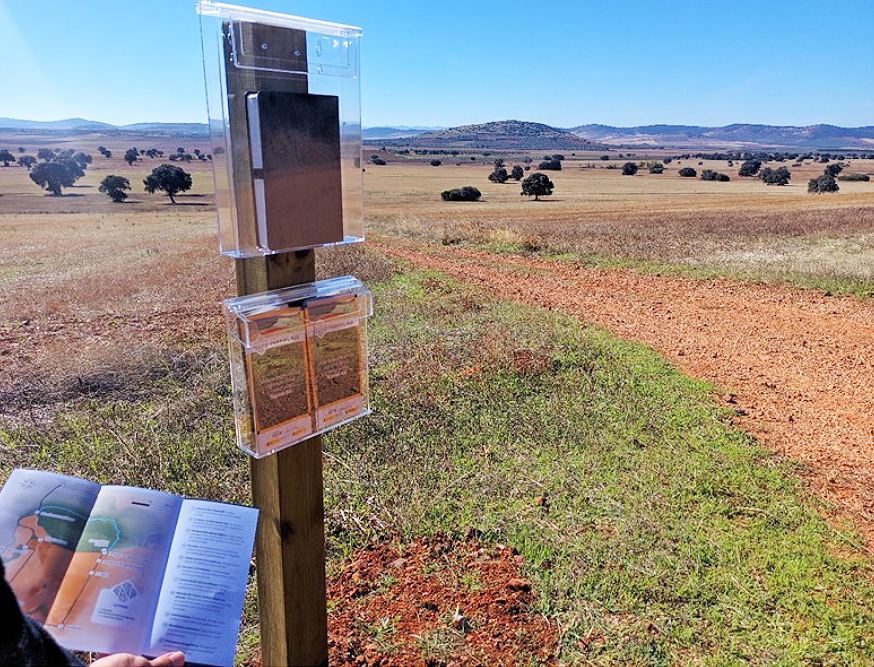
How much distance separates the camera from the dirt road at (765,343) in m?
4.61

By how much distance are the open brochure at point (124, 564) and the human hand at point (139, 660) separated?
6 centimetres

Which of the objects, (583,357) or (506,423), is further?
(583,357)

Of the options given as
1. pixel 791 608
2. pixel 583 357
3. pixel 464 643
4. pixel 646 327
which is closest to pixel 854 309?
pixel 646 327

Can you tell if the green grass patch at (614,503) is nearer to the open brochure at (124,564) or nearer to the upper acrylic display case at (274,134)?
the open brochure at (124,564)

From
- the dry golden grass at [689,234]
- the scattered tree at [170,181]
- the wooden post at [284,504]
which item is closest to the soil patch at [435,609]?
the wooden post at [284,504]

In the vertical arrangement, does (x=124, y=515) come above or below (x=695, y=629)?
above

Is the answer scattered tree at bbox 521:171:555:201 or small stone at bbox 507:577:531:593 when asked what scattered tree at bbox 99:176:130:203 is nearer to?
scattered tree at bbox 521:171:555:201

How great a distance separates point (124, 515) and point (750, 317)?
8.40 metres

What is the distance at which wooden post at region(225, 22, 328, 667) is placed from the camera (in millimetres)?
1407

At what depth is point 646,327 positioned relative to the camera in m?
7.81

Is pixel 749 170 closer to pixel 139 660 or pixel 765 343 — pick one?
pixel 765 343

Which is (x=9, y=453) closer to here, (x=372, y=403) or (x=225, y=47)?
(x=372, y=403)

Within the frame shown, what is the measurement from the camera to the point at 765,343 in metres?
7.16

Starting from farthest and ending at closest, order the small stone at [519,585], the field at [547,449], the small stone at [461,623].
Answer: the small stone at [519,585]
the field at [547,449]
the small stone at [461,623]
